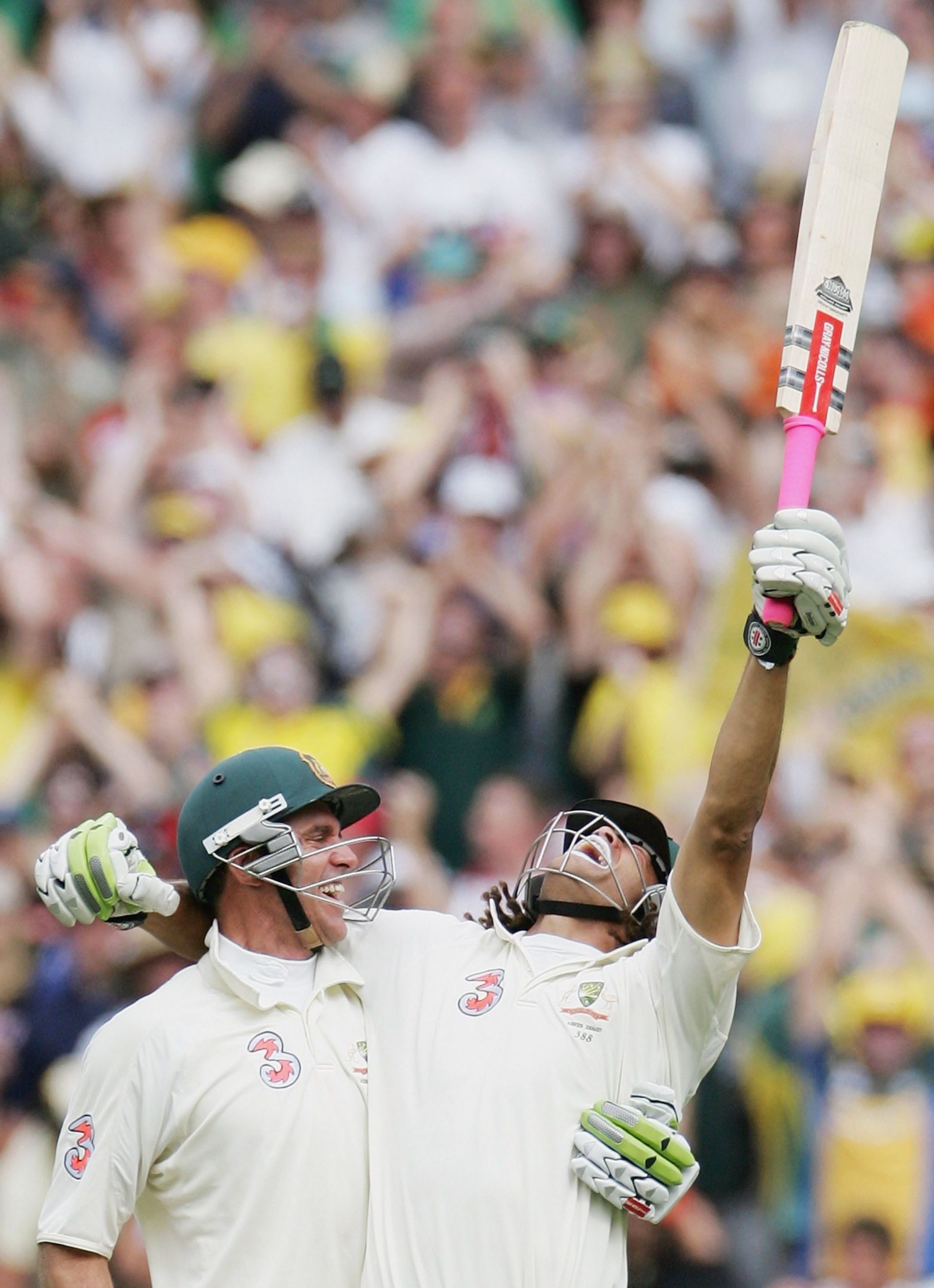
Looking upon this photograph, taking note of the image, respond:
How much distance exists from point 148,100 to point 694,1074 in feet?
30.8

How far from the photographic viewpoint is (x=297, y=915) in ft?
17.6

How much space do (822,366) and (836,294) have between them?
0.61 feet

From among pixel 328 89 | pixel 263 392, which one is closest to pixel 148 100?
pixel 328 89

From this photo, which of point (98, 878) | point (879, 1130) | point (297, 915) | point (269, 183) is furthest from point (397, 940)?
point (269, 183)

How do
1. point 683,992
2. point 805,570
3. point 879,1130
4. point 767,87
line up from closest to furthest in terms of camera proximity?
point 805,570, point 683,992, point 879,1130, point 767,87

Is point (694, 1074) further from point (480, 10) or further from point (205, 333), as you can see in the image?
point (480, 10)

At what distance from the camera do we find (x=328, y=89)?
12852 mm

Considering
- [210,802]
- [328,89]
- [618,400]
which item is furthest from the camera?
[328,89]

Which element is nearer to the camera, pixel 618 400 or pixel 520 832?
pixel 520 832

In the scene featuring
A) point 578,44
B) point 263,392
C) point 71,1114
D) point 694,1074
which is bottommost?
point 71,1114

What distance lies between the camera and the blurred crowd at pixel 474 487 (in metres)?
8.53

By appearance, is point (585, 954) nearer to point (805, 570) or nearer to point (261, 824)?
point (261, 824)

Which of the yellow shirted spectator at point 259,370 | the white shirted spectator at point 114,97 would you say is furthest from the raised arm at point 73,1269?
the white shirted spectator at point 114,97

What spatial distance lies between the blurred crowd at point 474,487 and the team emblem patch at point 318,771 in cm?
325
